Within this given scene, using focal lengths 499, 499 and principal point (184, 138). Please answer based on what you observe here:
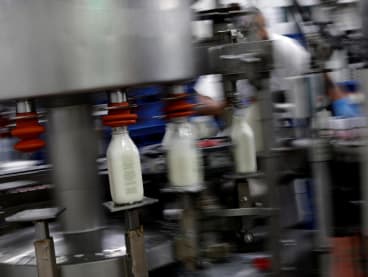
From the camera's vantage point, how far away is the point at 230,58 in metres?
0.88

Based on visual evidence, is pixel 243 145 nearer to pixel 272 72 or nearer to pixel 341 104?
pixel 272 72

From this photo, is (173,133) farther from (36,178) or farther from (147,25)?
(36,178)

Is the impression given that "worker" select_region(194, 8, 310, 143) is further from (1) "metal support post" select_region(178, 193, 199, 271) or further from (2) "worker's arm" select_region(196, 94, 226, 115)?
(1) "metal support post" select_region(178, 193, 199, 271)

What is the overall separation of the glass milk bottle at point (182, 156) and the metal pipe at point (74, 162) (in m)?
0.13

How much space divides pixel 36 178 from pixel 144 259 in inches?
20.9

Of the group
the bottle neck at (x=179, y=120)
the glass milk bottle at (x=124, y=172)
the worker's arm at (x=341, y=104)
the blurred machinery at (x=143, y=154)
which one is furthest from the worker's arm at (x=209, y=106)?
the glass milk bottle at (x=124, y=172)

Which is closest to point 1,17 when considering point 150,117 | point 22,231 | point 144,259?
point 144,259

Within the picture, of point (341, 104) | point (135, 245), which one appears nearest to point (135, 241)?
point (135, 245)

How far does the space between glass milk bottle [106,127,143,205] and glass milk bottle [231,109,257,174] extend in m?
0.31

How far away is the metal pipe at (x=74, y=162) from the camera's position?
2.61 ft

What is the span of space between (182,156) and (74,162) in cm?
17

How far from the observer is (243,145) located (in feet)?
3.21

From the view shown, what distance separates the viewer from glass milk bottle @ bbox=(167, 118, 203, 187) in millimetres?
823

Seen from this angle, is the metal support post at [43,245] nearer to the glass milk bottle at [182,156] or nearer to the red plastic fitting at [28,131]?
the red plastic fitting at [28,131]
